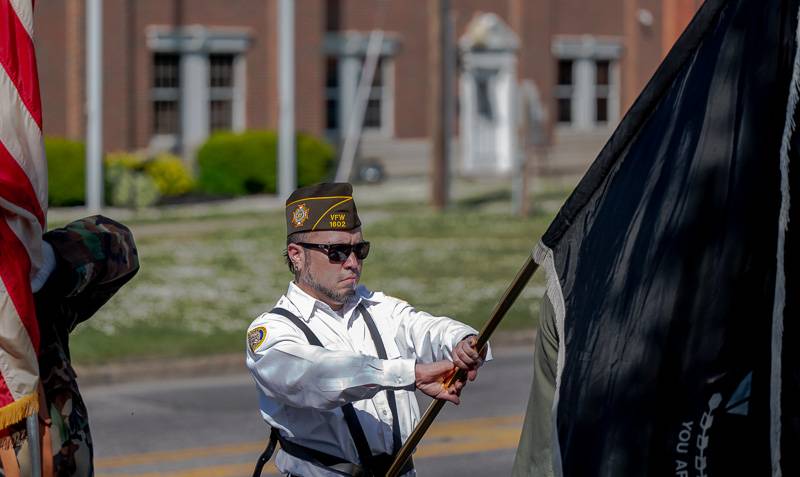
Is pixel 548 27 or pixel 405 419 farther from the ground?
pixel 548 27

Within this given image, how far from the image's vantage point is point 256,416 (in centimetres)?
1141

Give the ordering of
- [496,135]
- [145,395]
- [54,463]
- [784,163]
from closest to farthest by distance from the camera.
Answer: [784,163], [54,463], [145,395], [496,135]

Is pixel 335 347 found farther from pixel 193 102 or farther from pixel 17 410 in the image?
pixel 193 102

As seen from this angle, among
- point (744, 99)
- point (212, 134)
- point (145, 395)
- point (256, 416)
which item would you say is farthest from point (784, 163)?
point (212, 134)

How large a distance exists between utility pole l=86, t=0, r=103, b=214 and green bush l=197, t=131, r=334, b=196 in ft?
11.9

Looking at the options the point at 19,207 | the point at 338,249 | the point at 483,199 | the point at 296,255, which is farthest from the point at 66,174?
the point at 19,207

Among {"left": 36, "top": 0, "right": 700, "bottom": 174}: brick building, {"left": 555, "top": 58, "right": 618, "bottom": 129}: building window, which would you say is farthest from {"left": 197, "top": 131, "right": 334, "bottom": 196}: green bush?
{"left": 555, "top": 58, "right": 618, "bottom": 129}: building window

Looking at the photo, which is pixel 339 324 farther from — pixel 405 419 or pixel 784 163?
pixel 784 163

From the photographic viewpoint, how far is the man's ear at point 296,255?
16.2 ft

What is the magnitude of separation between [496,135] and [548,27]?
3520 mm

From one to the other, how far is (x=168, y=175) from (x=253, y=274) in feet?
36.3

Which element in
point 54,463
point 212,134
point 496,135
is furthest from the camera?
point 496,135

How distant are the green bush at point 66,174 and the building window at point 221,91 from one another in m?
6.00

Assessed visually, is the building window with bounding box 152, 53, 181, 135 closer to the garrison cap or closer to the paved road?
the paved road
